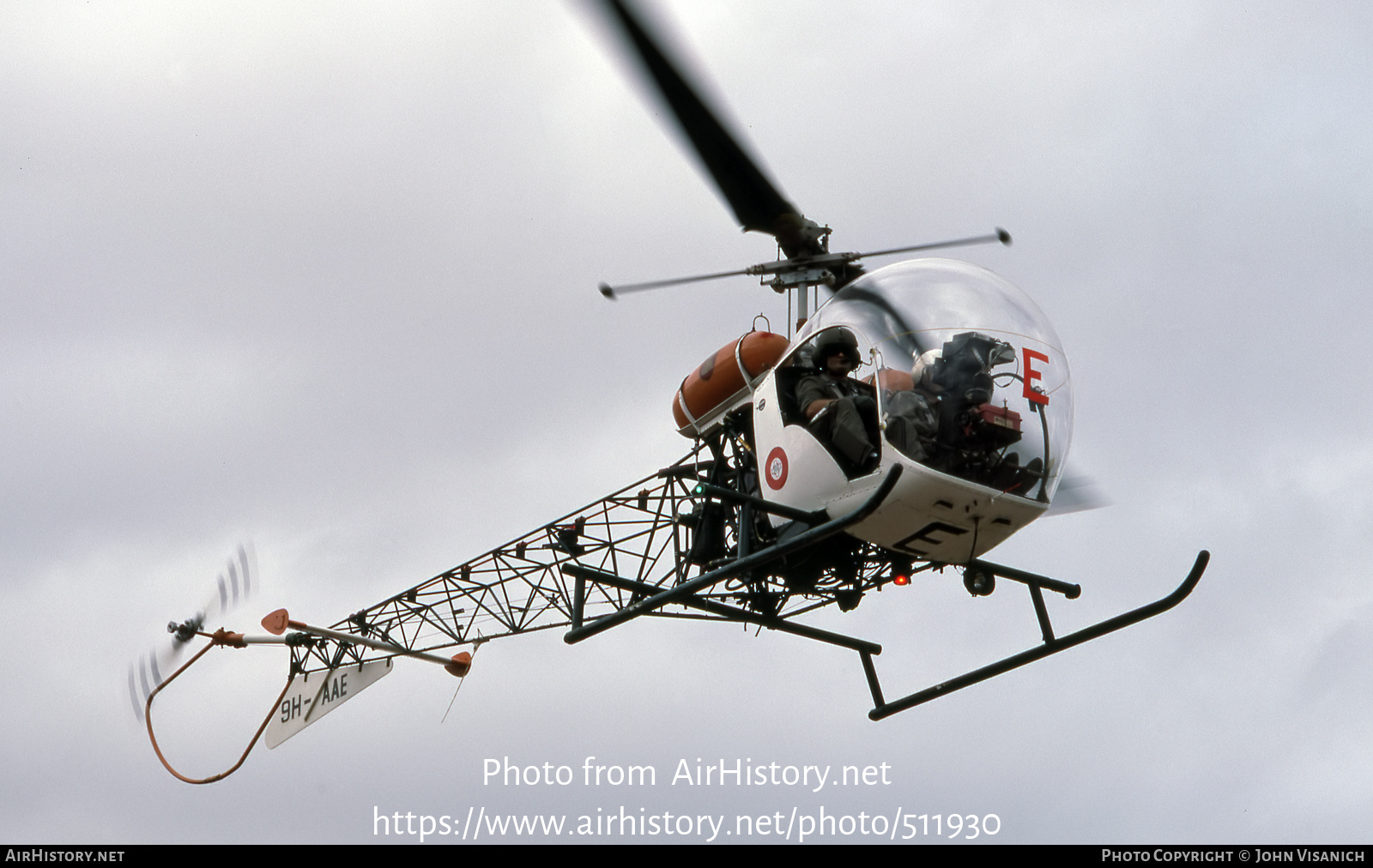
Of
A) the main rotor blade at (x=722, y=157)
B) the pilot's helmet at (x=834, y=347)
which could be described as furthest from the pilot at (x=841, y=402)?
the main rotor blade at (x=722, y=157)

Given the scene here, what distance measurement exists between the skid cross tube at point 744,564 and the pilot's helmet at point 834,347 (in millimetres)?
1363

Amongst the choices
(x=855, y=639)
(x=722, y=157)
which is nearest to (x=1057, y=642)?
(x=855, y=639)

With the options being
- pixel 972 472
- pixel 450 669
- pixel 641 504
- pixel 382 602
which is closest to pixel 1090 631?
pixel 972 472

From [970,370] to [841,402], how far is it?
111 cm

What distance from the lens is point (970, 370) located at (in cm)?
1188

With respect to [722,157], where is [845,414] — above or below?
below

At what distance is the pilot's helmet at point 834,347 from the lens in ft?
42.1

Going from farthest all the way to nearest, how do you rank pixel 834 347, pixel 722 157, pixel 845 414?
pixel 834 347 < pixel 845 414 < pixel 722 157

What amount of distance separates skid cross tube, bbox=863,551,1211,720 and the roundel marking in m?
2.21

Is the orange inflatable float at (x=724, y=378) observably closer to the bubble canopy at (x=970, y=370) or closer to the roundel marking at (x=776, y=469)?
the roundel marking at (x=776, y=469)

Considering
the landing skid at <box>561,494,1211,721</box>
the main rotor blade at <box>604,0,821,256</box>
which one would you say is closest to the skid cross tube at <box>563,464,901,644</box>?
the landing skid at <box>561,494,1211,721</box>

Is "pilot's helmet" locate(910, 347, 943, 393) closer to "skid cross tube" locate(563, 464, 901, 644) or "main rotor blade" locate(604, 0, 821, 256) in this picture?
"skid cross tube" locate(563, 464, 901, 644)

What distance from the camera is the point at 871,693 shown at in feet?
47.5

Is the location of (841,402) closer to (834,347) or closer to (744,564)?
(834,347)
